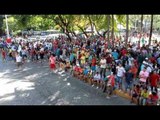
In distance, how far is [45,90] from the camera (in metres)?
14.7

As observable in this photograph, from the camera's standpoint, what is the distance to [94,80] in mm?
14773

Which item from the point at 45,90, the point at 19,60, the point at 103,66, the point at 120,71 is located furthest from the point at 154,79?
the point at 19,60

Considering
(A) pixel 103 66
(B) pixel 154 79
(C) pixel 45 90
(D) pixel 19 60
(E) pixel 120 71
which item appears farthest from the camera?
(D) pixel 19 60

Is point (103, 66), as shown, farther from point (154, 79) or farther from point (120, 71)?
point (154, 79)

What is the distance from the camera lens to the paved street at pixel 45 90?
12.6 metres

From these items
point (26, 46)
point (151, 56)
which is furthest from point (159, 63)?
point (26, 46)

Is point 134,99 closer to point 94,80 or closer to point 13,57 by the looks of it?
point 94,80

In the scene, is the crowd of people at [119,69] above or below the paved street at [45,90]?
above

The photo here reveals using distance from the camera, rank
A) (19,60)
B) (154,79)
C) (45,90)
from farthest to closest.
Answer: (19,60), (45,90), (154,79)

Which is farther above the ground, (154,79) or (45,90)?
(154,79)

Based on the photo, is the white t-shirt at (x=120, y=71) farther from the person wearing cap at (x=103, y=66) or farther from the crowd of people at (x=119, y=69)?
the person wearing cap at (x=103, y=66)

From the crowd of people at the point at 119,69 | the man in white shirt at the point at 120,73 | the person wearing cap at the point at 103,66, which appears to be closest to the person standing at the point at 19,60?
the crowd of people at the point at 119,69
